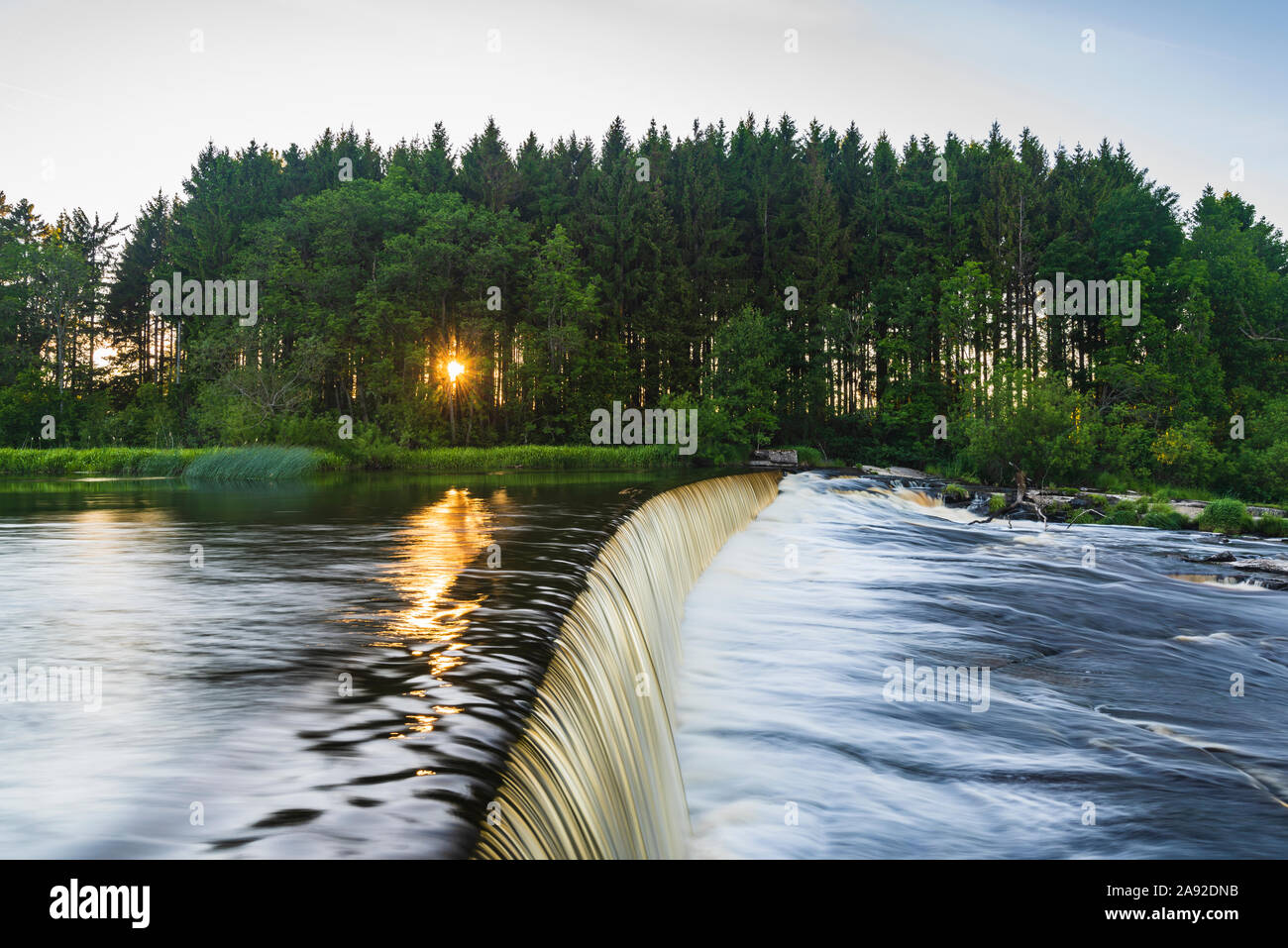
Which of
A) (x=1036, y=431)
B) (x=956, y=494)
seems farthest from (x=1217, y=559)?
(x=1036, y=431)

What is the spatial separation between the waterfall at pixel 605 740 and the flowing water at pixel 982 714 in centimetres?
45

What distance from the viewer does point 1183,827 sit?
4.93 meters

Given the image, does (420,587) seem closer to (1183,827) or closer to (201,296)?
(1183,827)

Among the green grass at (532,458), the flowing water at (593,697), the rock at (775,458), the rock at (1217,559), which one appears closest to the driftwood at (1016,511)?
the rock at (1217,559)

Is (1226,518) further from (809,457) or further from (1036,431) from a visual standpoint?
(809,457)

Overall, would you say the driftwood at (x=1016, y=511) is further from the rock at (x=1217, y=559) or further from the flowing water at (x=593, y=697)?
the flowing water at (x=593, y=697)

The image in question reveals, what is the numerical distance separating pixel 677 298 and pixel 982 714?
157 feet

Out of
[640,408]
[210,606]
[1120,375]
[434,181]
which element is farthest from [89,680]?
[434,181]

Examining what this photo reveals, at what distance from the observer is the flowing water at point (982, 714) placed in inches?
193

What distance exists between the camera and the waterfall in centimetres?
247

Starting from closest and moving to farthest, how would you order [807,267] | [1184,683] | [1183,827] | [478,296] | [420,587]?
[1183,827], [420,587], [1184,683], [478,296], [807,267]


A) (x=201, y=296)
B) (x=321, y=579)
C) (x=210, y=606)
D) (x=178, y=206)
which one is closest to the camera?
(x=210, y=606)

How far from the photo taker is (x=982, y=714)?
22.5 feet

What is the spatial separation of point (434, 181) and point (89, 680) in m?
59.3
